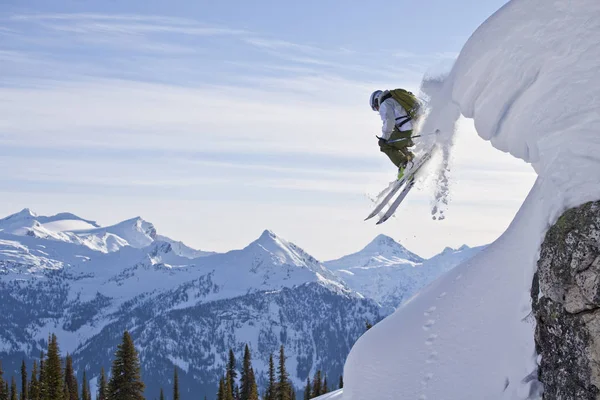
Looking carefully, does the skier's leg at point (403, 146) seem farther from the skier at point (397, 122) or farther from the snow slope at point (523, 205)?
the snow slope at point (523, 205)

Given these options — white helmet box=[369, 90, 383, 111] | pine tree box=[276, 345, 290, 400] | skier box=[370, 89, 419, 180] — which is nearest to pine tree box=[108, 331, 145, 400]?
pine tree box=[276, 345, 290, 400]

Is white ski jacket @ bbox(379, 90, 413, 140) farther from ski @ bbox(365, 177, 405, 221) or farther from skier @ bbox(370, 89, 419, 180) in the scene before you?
ski @ bbox(365, 177, 405, 221)

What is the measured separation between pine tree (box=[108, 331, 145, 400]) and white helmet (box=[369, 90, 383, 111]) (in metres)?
32.2

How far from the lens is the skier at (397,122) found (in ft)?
50.0

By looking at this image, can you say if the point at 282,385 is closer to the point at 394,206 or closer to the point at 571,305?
the point at 394,206

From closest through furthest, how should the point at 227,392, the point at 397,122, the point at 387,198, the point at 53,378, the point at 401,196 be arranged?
the point at 397,122, the point at 401,196, the point at 387,198, the point at 53,378, the point at 227,392

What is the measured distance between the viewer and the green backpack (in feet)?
49.1

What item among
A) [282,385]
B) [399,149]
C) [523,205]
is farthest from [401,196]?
[282,385]

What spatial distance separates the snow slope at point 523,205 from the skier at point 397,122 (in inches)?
58.6

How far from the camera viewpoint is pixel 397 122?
612 inches

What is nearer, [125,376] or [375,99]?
[375,99]

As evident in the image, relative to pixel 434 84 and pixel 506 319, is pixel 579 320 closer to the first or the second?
pixel 506 319

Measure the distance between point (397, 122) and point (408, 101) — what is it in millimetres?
588

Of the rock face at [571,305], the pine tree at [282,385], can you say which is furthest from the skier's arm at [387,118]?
the pine tree at [282,385]
